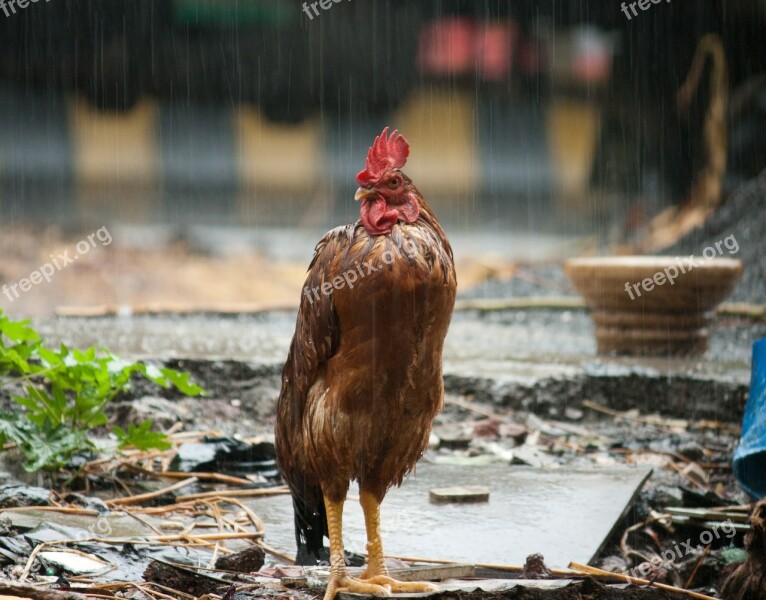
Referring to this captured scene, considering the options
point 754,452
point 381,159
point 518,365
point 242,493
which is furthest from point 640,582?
point 518,365

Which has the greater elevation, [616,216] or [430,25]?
[430,25]

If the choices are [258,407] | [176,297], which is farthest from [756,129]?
[258,407]

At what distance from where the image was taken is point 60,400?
459 centimetres

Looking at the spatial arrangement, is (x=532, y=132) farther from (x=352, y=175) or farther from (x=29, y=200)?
(x=29, y=200)

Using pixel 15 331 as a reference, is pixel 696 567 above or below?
below

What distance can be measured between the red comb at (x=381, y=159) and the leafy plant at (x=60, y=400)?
6.58 ft

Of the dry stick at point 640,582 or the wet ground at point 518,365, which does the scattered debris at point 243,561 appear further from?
the wet ground at point 518,365

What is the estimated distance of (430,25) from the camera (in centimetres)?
1147

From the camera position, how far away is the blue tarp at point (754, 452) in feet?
13.9

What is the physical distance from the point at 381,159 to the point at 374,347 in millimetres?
609

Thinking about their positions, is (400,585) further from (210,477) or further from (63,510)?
(210,477)

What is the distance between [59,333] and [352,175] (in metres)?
4.51

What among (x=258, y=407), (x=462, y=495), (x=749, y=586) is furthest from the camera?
(x=258, y=407)

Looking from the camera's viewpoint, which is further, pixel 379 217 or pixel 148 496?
pixel 148 496
